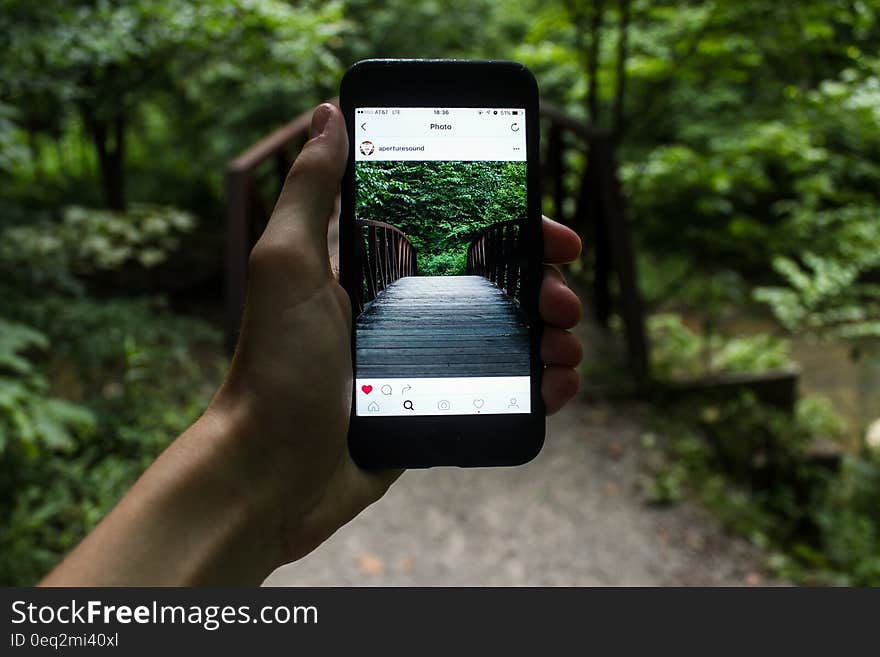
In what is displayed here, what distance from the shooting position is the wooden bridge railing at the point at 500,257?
0.92m

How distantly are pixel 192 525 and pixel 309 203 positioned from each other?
0.42 meters

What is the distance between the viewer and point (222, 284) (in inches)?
213

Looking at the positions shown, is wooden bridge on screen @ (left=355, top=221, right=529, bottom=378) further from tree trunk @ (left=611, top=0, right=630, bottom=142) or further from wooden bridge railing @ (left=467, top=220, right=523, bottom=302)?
tree trunk @ (left=611, top=0, right=630, bottom=142)

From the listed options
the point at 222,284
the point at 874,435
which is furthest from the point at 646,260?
the point at 222,284

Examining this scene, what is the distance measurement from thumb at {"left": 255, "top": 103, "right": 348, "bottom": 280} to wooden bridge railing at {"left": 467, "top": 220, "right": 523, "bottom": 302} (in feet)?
0.66

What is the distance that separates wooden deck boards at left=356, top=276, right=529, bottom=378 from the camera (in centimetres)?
93

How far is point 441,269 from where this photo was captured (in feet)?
2.97

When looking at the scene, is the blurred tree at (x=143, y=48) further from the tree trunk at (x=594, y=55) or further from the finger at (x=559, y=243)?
the finger at (x=559, y=243)

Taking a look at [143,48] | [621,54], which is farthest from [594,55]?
[143,48]

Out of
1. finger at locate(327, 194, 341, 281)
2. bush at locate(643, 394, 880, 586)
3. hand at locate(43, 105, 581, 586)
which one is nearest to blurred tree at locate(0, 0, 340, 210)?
finger at locate(327, 194, 341, 281)

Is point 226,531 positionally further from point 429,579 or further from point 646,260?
point 646,260

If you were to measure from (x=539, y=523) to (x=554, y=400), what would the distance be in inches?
70.8

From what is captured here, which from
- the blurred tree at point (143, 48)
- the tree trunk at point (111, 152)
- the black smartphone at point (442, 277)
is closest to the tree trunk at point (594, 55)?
the blurred tree at point (143, 48)

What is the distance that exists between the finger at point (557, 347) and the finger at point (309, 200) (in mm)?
348
